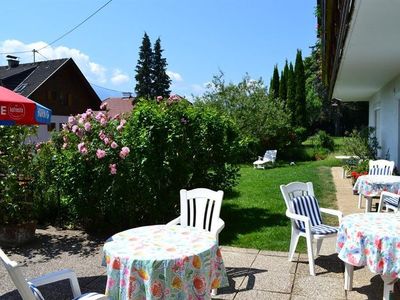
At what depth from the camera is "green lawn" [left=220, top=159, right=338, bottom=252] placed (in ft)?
20.2

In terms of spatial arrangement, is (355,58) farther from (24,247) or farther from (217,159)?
(24,247)

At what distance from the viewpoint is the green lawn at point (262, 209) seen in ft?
20.2

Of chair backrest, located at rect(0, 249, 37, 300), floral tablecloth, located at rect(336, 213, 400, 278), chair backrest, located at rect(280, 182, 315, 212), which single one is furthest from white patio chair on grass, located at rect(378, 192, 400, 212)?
chair backrest, located at rect(0, 249, 37, 300)

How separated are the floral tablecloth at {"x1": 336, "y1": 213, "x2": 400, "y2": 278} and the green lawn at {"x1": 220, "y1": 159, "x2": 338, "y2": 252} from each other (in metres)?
1.77

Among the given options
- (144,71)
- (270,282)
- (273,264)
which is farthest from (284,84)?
(270,282)

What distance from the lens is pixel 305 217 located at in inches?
188

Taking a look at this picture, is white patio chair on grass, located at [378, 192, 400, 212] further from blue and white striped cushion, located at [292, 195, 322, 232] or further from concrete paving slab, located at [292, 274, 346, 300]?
concrete paving slab, located at [292, 274, 346, 300]

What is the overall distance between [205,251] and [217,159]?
4700mm

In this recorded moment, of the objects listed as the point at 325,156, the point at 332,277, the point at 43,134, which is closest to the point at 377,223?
the point at 332,277

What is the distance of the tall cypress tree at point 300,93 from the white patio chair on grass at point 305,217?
2435 cm

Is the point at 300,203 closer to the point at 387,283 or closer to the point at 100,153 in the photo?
the point at 387,283

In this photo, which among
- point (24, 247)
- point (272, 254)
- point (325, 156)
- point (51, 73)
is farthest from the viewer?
point (51, 73)

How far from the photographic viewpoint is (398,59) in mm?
8203

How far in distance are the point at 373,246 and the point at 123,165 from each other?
3.89 m
